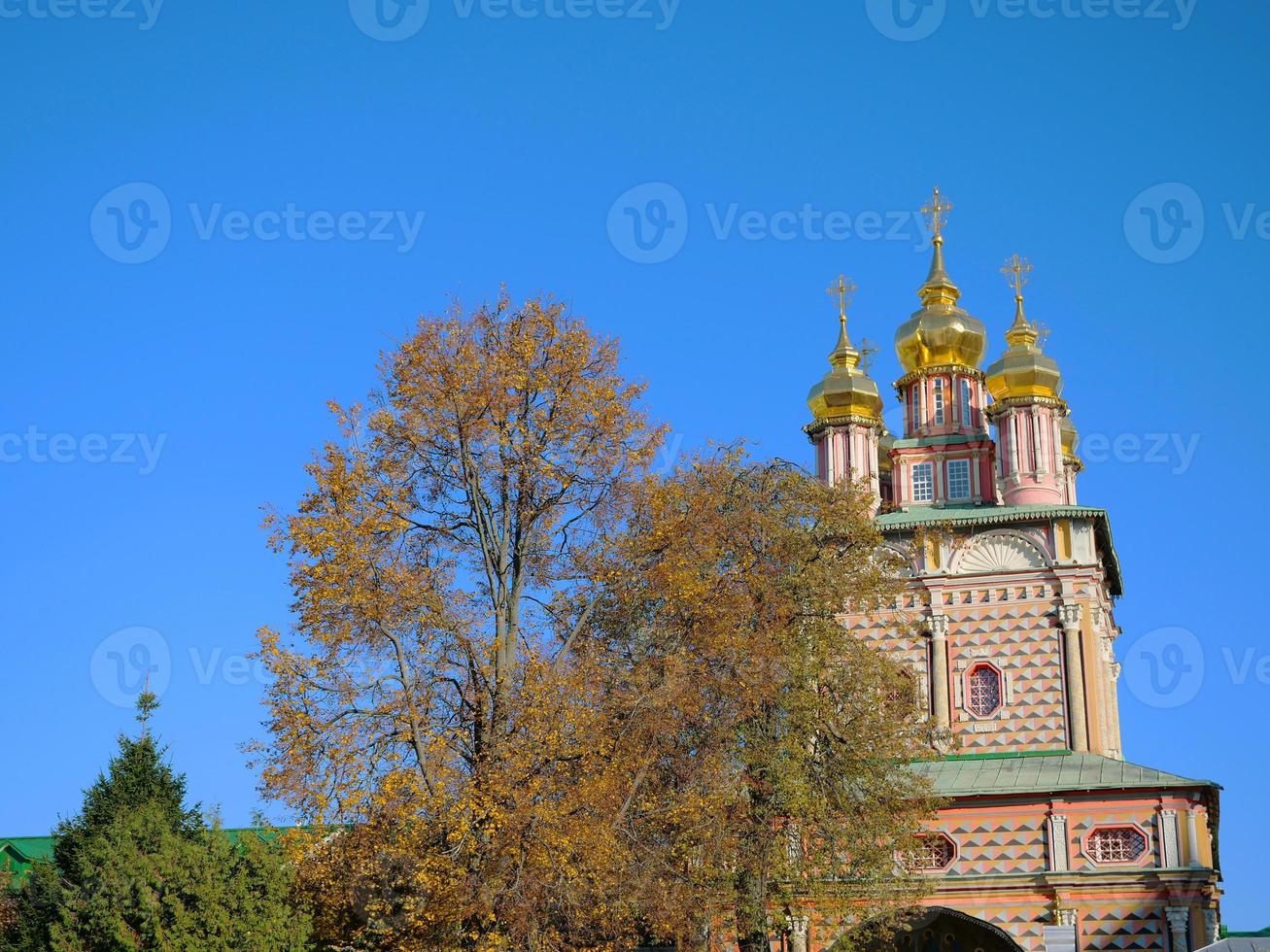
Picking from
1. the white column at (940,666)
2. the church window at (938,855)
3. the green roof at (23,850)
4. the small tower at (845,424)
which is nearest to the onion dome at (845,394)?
the small tower at (845,424)

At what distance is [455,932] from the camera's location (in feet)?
56.1

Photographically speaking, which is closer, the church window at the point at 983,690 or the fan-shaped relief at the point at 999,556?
the church window at the point at 983,690

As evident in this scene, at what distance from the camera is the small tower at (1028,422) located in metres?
31.7

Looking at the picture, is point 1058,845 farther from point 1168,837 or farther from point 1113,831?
point 1168,837

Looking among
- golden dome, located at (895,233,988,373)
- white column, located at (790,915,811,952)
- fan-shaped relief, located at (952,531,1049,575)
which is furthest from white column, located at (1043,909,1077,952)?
golden dome, located at (895,233,988,373)

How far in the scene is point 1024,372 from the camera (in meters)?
32.6

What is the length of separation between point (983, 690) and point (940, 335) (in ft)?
26.6

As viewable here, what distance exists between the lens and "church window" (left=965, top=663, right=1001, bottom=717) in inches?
1198

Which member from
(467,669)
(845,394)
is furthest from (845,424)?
(467,669)

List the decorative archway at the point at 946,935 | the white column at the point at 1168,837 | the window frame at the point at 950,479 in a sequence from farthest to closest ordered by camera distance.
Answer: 1. the window frame at the point at 950,479
2. the decorative archway at the point at 946,935
3. the white column at the point at 1168,837

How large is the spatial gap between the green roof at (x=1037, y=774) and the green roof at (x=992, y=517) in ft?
14.5

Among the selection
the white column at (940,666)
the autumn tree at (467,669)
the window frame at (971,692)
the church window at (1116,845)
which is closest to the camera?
the autumn tree at (467,669)

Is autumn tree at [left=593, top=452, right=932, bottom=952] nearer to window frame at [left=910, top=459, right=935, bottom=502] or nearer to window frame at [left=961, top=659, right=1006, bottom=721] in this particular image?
window frame at [left=961, top=659, right=1006, bottom=721]

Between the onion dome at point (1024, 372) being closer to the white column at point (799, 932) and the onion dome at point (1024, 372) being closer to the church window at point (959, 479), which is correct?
the church window at point (959, 479)
